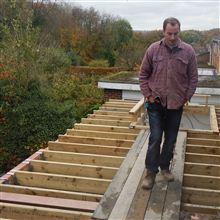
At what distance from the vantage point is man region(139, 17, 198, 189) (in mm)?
3900

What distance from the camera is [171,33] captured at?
3.80m

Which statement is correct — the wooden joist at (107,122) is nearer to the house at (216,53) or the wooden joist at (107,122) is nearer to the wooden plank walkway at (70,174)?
the wooden plank walkway at (70,174)

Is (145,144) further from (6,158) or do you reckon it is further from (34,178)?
(6,158)

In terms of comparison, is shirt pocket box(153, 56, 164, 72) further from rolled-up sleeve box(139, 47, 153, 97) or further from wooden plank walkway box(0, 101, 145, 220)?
wooden plank walkway box(0, 101, 145, 220)

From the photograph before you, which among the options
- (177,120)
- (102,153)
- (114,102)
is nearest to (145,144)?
(102,153)

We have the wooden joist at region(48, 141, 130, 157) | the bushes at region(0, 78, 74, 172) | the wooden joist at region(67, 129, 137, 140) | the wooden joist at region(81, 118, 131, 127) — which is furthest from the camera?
the bushes at region(0, 78, 74, 172)

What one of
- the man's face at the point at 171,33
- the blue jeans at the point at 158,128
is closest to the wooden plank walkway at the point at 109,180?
the blue jeans at the point at 158,128

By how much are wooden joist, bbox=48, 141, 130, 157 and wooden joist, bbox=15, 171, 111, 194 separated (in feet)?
3.39

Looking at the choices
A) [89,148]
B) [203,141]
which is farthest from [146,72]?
[203,141]

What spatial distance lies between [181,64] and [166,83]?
0.24 meters

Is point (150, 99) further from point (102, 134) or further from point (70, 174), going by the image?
point (102, 134)

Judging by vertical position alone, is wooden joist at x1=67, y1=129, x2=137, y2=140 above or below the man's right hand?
below

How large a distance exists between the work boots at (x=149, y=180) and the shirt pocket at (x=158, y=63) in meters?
1.09

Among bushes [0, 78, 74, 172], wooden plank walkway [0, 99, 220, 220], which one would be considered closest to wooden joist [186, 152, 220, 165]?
wooden plank walkway [0, 99, 220, 220]
